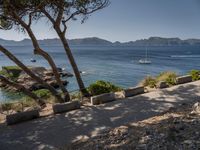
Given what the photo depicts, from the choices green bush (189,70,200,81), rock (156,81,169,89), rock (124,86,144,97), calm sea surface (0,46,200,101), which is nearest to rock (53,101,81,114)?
rock (124,86,144,97)

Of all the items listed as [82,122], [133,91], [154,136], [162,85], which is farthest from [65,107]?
[162,85]

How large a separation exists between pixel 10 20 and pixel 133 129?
24.5 ft

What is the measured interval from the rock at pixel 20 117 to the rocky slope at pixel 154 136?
9.09ft

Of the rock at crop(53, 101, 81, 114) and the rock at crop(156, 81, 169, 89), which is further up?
the rock at crop(156, 81, 169, 89)

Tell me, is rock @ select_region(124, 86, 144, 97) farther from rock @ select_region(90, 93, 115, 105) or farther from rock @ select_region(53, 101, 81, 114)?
rock @ select_region(53, 101, 81, 114)

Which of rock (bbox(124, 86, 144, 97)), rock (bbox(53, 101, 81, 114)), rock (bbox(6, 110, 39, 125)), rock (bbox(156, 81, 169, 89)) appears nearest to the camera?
rock (bbox(6, 110, 39, 125))

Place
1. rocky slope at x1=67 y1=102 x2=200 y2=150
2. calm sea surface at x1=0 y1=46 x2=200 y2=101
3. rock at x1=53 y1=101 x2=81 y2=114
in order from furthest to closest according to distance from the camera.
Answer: calm sea surface at x1=0 y1=46 x2=200 y2=101 < rock at x1=53 y1=101 x2=81 y2=114 < rocky slope at x1=67 y1=102 x2=200 y2=150

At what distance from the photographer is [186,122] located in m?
6.25

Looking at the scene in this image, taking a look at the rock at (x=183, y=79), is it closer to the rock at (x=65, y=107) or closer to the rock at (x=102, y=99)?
the rock at (x=102, y=99)

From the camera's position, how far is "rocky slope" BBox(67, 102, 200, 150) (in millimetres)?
5020

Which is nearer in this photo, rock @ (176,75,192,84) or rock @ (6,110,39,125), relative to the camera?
rock @ (6,110,39,125)

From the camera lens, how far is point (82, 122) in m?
7.50

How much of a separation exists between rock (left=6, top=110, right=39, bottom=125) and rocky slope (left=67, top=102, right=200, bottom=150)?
9.09ft

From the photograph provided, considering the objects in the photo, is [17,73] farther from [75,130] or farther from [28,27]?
[75,130]
